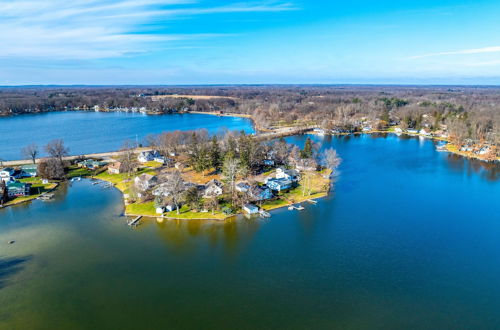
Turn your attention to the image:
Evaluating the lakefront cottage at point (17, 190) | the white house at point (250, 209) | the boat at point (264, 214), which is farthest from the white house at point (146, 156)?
the boat at point (264, 214)

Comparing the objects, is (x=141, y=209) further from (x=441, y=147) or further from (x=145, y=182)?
(x=441, y=147)

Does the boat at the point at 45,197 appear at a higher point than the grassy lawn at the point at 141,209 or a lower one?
higher

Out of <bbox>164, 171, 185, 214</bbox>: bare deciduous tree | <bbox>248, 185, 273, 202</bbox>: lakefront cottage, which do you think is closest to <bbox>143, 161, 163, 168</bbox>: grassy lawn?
<bbox>164, 171, 185, 214</bbox>: bare deciduous tree

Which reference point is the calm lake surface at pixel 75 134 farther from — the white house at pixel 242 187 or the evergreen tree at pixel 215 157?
the white house at pixel 242 187

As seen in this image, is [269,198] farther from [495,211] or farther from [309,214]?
[495,211]

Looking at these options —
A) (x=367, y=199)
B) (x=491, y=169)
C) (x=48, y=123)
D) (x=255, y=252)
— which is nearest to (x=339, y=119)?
(x=491, y=169)

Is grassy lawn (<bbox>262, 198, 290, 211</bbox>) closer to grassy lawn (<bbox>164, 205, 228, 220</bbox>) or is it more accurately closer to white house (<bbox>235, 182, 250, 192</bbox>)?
white house (<bbox>235, 182, 250, 192</bbox>)
